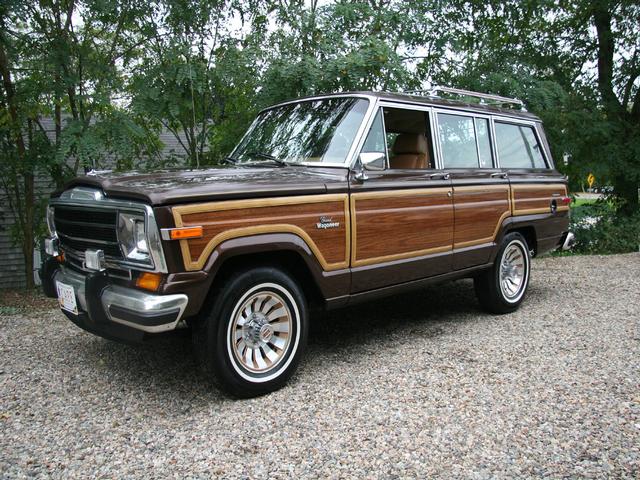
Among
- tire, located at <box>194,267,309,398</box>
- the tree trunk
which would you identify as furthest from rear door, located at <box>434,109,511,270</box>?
the tree trunk

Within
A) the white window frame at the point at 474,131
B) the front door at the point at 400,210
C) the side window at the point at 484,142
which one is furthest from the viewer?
the side window at the point at 484,142

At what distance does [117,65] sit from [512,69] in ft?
21.9

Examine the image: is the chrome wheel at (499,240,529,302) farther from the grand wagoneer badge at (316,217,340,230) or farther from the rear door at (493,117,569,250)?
the grand wagoneer badge at (316,217,340,230)

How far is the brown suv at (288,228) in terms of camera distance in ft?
10.4

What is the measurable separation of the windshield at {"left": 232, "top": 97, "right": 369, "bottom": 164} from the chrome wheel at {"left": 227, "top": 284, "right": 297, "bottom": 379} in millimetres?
1229

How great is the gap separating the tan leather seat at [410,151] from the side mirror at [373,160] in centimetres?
79

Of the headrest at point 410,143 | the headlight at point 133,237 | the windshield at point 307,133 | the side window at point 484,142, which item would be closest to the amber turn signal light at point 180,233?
the headlight at point 133,237

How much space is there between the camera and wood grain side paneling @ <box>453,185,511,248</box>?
16.2ft

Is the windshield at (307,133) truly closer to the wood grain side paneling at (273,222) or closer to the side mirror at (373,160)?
the side mirror at (373,160)

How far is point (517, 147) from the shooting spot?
19.4 feet

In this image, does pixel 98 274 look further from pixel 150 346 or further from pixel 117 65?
pixel 117 65

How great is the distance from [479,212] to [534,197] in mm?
1071

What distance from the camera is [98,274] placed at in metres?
3.38


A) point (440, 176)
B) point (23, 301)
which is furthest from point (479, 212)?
point (23, 301)
